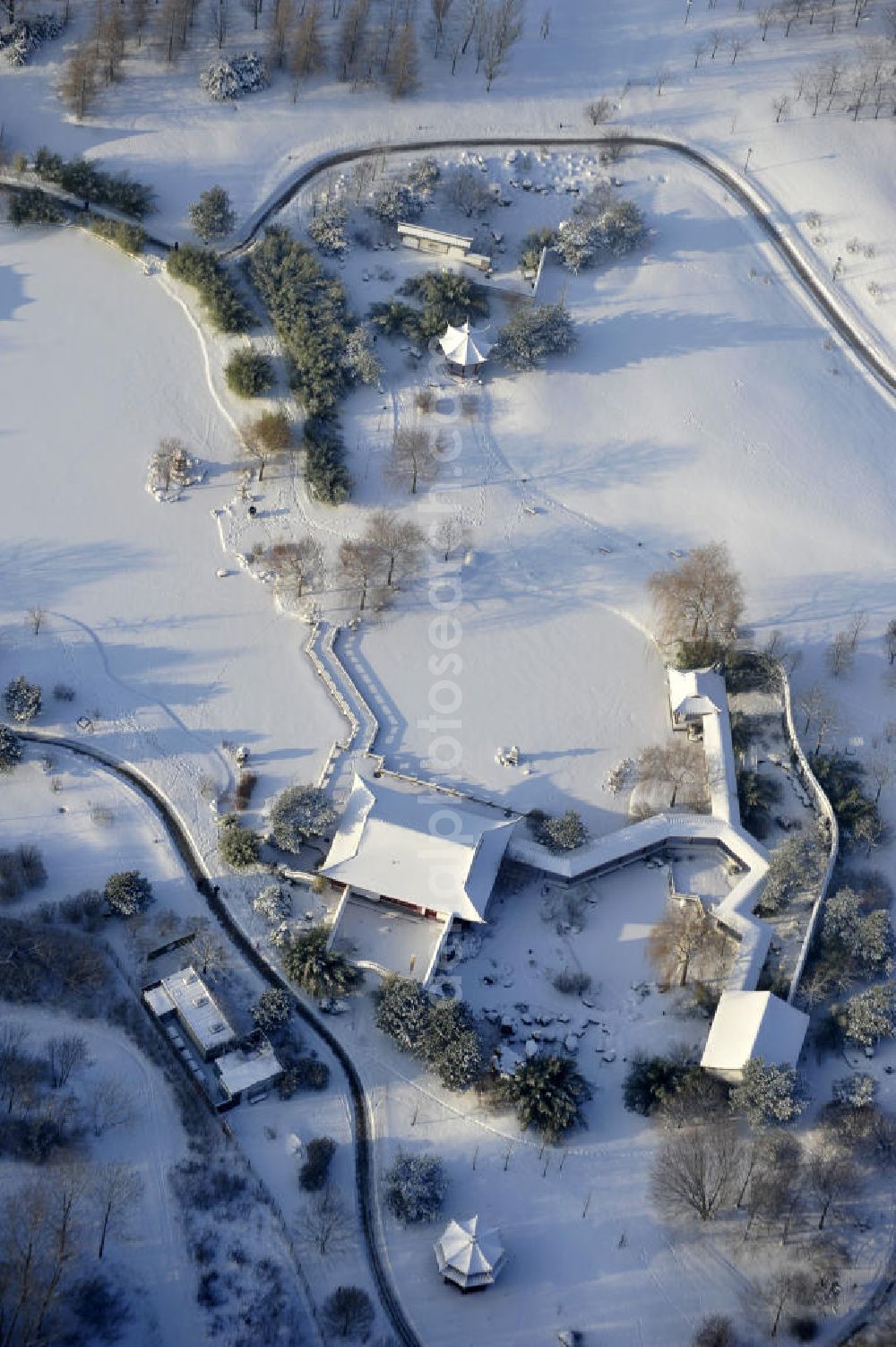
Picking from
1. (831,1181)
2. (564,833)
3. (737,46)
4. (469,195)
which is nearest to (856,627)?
(564,833)

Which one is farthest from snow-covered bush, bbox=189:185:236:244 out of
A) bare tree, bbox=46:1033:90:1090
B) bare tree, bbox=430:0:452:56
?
bare tree, bbox=46:1033:90:1090

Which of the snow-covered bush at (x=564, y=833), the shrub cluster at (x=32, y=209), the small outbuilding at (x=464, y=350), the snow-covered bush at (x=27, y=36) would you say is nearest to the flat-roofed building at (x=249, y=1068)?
the snow-covered bush at (x=564, y=833)

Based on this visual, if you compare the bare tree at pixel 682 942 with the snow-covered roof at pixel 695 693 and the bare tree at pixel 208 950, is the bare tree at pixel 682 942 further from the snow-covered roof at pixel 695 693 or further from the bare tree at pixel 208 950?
the bare tree at pixel 208 950

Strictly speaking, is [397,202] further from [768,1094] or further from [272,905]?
[768,1094]

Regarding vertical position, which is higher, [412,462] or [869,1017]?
[412,462]

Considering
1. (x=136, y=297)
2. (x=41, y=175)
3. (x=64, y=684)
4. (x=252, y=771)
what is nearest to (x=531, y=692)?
(x=252, y=771)

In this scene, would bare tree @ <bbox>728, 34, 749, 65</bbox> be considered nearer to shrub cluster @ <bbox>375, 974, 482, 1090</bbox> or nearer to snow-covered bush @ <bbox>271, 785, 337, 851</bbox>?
snow-covered bush @ <bbox>271, 785, 337, 851</bbox>
